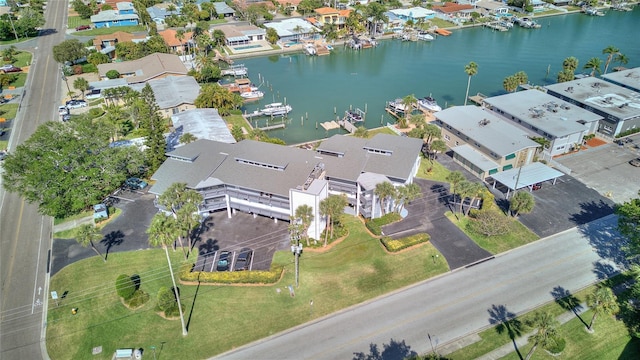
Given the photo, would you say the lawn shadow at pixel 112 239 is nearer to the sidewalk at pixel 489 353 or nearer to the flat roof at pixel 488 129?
the sidewalk at pixel 489 353

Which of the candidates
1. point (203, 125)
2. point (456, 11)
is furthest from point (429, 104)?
point (456, 11)

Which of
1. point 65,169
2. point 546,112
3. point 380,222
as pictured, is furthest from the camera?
point 546,112

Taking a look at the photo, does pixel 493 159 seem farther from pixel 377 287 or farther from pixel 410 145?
pixel 377 287

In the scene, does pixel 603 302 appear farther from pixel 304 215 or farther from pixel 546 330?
pixel 304 215

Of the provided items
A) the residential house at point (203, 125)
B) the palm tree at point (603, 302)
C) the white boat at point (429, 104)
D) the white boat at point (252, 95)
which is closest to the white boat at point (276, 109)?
the white boat at point (252, 95)

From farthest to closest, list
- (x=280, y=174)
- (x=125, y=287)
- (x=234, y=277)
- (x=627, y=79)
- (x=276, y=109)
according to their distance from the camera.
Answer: (x=276, y=109), (x=627, y=79), (x=280, y=174), (x=234, y=277), (x=125, y=287)

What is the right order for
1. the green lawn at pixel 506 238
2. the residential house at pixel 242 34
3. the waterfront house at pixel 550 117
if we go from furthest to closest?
the residential house at pixel 242 34, the waterfront house at pixel 550 117, the green lawn at pixel 506 238
